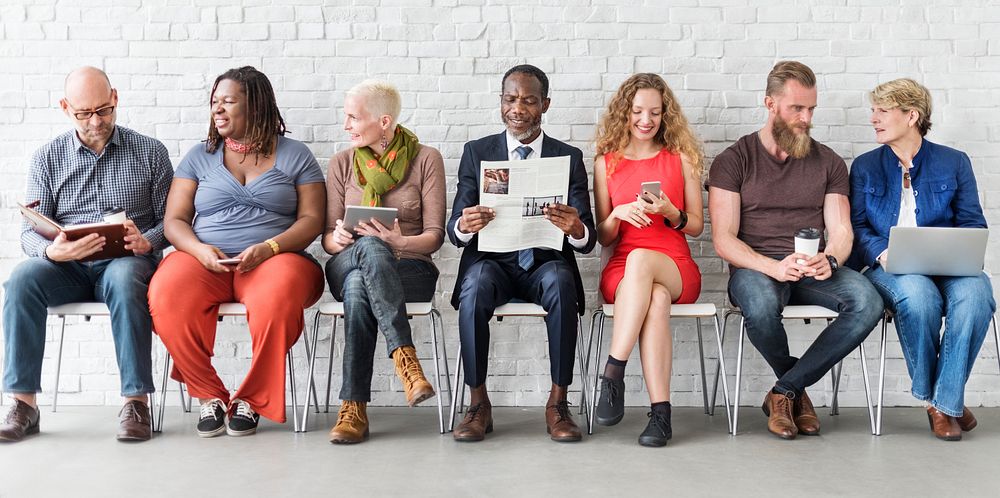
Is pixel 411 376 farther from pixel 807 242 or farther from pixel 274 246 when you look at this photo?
pixel 807 242

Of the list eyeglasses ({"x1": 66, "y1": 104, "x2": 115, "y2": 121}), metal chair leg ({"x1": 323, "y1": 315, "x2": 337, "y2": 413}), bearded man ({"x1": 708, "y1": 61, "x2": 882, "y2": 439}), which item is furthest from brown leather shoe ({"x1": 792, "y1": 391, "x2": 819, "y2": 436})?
eyeglasses ({"x1": 66, "y1": 104, "x2": 115, "y2": 121})

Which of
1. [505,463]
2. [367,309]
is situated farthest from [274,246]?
[505,463]

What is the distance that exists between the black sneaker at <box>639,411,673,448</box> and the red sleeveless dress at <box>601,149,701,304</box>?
0.54 meters

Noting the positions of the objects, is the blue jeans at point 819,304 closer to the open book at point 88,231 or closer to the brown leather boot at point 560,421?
the brown leather boot at point 560,421

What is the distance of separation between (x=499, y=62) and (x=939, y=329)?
86.6 inches

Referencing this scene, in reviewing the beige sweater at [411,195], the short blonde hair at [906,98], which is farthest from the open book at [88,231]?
the short blonde hair at [906,98]

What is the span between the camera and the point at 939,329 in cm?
350

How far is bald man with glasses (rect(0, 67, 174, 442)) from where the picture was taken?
346cm

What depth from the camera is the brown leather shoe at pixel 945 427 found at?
3.38 m

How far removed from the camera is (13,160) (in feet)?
13.8

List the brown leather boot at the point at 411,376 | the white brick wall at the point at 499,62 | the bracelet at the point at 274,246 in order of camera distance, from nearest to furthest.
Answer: the brown leather boot at the point at 411,376 → the bracelet at the point at 274,246 → the white brick wall at the point at 499,62

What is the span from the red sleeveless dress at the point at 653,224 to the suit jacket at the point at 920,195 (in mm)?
766

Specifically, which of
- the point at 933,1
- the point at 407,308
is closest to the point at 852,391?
the point at 933,1

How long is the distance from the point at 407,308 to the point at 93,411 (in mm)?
1614
